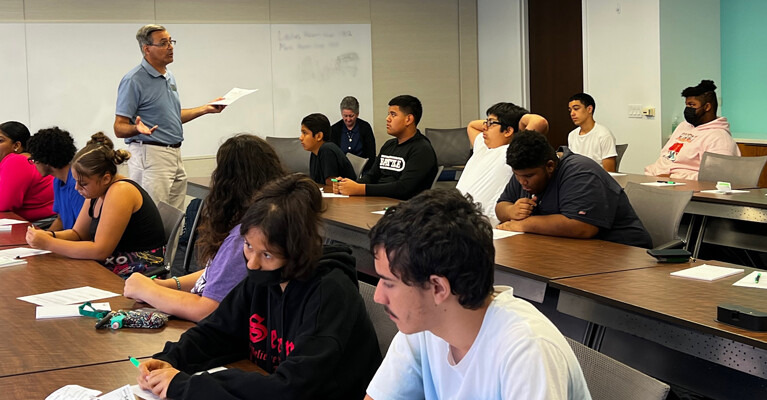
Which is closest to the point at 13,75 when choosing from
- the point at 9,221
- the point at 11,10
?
the point at 11,10

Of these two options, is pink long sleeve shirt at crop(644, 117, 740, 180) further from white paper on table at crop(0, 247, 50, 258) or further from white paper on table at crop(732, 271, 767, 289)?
white paper on table at crop(0, 247, 50, 258)

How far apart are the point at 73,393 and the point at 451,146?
695 centimetres

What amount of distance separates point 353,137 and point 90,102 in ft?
8.87

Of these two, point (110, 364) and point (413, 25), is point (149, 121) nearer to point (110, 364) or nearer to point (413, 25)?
point (110, 364)

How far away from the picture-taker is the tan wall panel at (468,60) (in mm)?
9922

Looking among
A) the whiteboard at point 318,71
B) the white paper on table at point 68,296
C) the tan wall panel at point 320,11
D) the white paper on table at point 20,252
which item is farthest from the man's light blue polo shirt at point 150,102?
the tan wall panel at point 320,11

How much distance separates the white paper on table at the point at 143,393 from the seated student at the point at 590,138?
18.1ft

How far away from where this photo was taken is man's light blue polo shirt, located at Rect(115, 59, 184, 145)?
220 inches

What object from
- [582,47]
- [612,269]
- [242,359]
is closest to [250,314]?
[242,359]

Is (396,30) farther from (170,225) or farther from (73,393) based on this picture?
(73,393)

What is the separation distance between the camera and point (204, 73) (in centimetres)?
848

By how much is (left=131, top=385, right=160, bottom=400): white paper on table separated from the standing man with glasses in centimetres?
378

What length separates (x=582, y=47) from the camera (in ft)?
28.2

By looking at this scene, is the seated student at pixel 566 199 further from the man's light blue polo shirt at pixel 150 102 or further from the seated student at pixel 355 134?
the seated student at pixel 355 134
